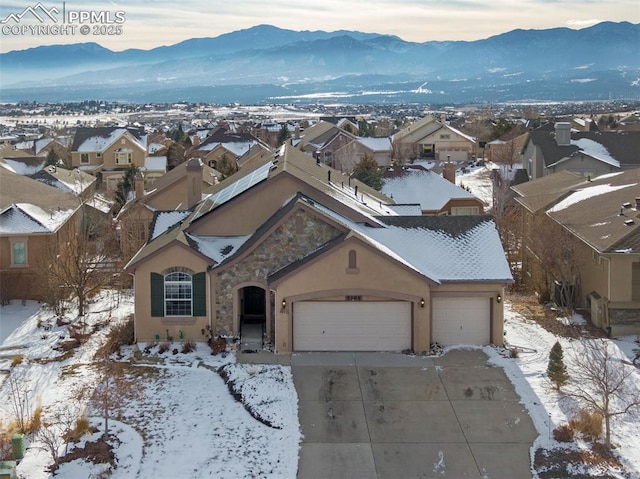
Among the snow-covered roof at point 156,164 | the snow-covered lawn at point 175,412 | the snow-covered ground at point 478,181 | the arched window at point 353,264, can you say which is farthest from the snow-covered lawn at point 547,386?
the snow-covered roof at point 156,164

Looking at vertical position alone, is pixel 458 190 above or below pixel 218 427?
above

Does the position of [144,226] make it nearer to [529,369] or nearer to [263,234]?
[263,234]

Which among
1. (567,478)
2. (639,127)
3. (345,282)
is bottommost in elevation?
(567,478)

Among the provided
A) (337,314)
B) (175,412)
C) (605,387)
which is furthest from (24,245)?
(605,387)

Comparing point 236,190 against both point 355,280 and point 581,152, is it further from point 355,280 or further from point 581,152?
point 581,152

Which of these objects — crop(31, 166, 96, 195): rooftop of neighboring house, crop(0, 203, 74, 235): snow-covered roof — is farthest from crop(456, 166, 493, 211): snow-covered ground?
crop(0, 203, 74, 235): snow-covered roof

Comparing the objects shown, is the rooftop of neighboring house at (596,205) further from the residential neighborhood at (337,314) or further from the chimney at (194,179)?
the chimney at (194,179)

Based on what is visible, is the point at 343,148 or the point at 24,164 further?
the point at 343,148

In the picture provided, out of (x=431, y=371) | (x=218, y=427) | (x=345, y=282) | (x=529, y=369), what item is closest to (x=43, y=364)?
(x=218, y=427)
